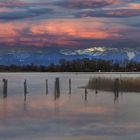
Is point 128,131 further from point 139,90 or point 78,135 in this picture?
point 139,90

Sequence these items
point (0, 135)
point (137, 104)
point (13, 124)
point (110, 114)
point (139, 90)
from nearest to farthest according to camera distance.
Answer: point (0, 135), point (13, 124), point (110, 114), point (137, 104), point (139, 90)

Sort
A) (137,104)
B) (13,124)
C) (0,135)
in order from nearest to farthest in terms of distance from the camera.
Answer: (0,135), (13,124), (137,104)

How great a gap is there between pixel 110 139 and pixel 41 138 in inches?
85.2

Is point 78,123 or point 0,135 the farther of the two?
point 78,123

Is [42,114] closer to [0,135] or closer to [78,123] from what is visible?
[78,123]

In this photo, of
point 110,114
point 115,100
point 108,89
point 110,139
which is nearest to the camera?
point 110,139

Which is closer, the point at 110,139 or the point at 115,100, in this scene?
the point at 110,139

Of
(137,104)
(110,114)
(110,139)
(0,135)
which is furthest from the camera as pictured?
(137,104)

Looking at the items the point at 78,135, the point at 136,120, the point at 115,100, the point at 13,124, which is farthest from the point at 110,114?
the point at 115,100

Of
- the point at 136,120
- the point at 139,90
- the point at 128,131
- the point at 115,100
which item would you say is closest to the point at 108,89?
the point at 139,90

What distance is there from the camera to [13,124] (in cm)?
1959

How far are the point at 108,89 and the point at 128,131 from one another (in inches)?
1086

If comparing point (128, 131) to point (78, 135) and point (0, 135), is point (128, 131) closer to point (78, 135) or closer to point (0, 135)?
point (78, 135)

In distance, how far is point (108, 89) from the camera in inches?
1766
